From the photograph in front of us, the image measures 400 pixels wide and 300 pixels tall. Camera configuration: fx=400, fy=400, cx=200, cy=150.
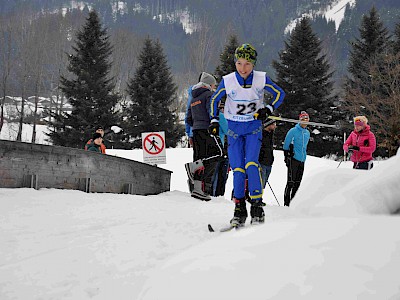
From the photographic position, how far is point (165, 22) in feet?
335

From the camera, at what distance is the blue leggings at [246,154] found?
14.1 ft

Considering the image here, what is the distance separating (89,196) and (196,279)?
19.1 feet

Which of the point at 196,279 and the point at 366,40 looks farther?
the point at 366,40

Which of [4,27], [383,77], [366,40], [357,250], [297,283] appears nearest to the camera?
[297,283]

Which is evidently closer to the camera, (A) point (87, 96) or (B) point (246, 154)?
(B) point (246, 154)

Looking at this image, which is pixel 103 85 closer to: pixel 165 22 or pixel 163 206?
pixel 163 206

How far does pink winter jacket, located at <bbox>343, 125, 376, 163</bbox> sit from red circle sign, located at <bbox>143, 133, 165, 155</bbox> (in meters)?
4.47

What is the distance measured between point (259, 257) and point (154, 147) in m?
9.00

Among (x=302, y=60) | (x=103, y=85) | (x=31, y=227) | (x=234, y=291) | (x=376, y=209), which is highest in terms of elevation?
(x=302, y=60)

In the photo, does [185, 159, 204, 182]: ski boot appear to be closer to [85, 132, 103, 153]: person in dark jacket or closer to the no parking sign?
the no parking sign

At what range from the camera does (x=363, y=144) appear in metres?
7.69

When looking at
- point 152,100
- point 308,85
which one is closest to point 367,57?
point 308,85

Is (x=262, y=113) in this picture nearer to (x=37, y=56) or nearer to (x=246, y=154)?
(x=246, y=154)

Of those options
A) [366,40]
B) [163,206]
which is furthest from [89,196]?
[366,40]
